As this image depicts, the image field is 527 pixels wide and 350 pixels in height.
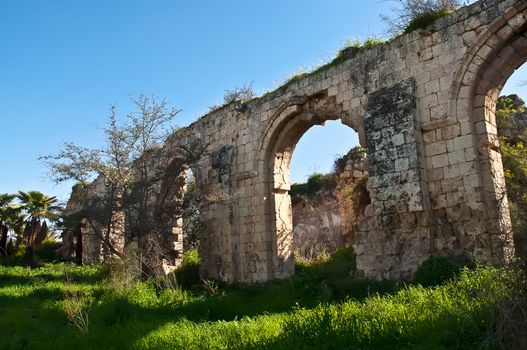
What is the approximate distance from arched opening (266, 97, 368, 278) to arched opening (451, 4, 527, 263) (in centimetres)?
285

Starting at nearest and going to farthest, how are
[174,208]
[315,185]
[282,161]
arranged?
[282,161] → [174,208] → [315,185]

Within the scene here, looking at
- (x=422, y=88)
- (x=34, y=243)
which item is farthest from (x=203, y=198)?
(x=34, y=243)

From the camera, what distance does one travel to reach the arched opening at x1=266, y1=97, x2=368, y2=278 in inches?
368

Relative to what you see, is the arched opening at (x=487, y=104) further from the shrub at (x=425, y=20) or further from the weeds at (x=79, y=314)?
the weeds at (x=79, y=314)

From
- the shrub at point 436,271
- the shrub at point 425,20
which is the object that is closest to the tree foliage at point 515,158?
the shrub at point 436,271

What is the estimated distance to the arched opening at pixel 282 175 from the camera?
9.35 metres

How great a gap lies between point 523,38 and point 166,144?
25.9 feet

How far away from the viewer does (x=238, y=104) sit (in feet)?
35.1

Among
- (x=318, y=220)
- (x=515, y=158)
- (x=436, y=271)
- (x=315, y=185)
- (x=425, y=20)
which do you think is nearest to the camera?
(x=436, y=271)

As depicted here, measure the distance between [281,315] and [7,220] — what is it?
15.4 m

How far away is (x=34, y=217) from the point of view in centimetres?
1722

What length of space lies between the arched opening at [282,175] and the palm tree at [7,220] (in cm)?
1250

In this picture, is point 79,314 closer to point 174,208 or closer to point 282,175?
point 174,208

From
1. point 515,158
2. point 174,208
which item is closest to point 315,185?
point 174,208
